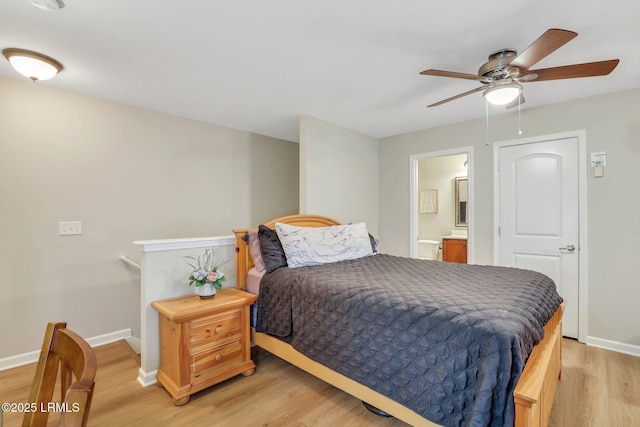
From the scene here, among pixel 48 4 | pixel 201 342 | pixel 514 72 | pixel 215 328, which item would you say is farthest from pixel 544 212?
pixel 48 4

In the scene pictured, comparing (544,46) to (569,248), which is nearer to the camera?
(544,46)

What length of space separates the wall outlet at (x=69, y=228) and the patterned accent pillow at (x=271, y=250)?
170 centimetres

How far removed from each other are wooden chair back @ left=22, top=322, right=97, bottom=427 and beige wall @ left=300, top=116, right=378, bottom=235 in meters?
2.70

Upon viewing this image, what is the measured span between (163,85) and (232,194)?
1593 millimetres

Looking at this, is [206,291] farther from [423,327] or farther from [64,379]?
[423,327]

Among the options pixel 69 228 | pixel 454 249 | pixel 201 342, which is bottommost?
pixel 201 342

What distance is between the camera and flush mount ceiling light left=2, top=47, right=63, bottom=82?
206 cm

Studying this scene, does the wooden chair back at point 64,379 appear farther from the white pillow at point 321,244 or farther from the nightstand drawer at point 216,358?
the white pillow at point 321,244

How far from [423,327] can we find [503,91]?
1.67 meters

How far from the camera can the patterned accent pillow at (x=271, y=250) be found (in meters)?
2.52

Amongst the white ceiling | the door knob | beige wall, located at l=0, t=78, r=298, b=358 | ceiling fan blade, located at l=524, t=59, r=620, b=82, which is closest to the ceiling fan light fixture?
ceiling fan blade, located at l=524, t=59, r=620, b=82

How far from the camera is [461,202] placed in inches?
222

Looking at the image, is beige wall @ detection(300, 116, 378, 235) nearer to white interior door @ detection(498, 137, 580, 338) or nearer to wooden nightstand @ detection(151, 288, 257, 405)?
wooden nightstand @ detection(151, 288, 257, 405)

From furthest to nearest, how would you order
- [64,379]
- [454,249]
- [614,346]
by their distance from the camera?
[454,249], [614,346], [64,379]
